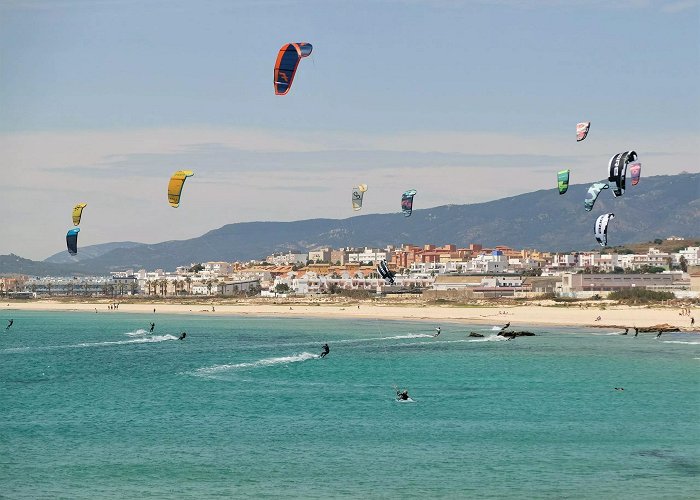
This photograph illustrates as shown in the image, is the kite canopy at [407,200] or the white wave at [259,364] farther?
the kite canopy at [407,200]

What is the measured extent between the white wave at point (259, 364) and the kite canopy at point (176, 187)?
9.62 metres

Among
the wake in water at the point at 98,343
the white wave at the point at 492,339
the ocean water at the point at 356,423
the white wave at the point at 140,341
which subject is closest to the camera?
the ocean water at the point at 356,423

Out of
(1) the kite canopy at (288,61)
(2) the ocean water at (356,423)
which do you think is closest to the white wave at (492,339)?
(2) the ocean water at (356,423)

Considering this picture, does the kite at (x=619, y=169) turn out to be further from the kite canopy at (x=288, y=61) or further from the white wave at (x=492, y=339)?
the kite canopy at (x=288, y=61)

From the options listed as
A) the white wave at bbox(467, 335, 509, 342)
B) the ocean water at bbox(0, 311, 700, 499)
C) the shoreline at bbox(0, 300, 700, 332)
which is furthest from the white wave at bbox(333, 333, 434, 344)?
the shoreline at bbox(0, 300, 700, 332)

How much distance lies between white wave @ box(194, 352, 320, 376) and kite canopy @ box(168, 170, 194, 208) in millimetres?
9622

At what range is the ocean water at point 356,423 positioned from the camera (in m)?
23.9

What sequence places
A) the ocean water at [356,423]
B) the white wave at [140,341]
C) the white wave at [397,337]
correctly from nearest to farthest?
the ocean water at [356,423]
the white wave at [397,337]
the white wave at [140,341]

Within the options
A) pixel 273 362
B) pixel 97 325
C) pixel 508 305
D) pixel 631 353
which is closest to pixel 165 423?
pixel 273 362

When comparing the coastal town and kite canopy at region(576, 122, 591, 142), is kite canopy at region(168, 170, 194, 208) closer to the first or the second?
kite canopy at region(576, 122, 591, 142)

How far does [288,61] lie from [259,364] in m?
14.4

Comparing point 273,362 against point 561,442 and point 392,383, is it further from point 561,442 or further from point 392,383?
point 561,442

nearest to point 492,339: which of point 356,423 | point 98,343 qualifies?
point 98,343

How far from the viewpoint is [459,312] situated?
335ft
